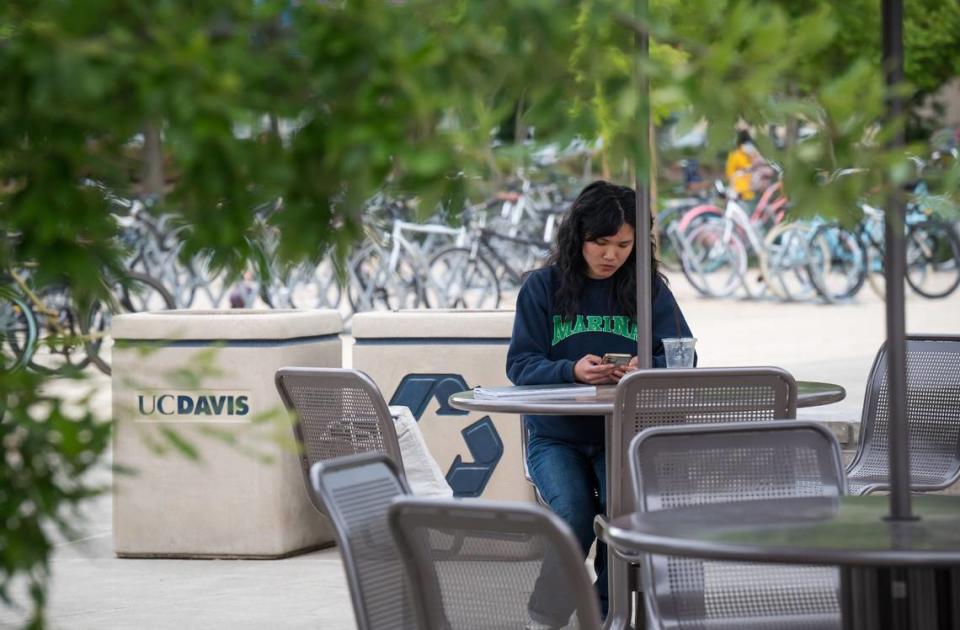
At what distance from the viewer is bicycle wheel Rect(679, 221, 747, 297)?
19406 mm

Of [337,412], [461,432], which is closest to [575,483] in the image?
[337,412]

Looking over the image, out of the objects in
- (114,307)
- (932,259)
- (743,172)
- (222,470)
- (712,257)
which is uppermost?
(743,172)

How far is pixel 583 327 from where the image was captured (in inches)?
208

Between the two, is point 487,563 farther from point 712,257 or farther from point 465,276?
point 712,257

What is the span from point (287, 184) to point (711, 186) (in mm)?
21322

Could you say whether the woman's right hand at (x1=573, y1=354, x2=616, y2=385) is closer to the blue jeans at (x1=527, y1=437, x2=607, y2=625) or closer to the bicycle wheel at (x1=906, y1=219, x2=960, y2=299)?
the blue jeans at (x1=527, y1=437, x2=607, y2=625)

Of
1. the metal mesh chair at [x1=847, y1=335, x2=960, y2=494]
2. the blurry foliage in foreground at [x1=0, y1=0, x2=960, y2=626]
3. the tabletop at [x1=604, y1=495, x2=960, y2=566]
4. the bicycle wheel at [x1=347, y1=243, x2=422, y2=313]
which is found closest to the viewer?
the blurry foliage in foreground at [x1=0, y1=0, x2=960, y2=626]

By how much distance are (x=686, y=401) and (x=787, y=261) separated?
14671 millimetres

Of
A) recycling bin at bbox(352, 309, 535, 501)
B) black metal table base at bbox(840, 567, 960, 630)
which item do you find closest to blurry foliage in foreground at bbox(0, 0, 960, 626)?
black metal table base at bbox(840, 567, 960, 630)

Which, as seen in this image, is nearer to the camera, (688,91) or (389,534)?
(688,91)

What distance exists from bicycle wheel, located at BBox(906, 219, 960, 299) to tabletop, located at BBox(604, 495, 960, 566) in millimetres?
15847

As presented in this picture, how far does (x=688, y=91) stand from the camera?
1.72m

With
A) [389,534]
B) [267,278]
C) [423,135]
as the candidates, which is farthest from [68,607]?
[423,135]

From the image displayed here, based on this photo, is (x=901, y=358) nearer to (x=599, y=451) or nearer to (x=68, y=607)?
(x=599, y=451)
